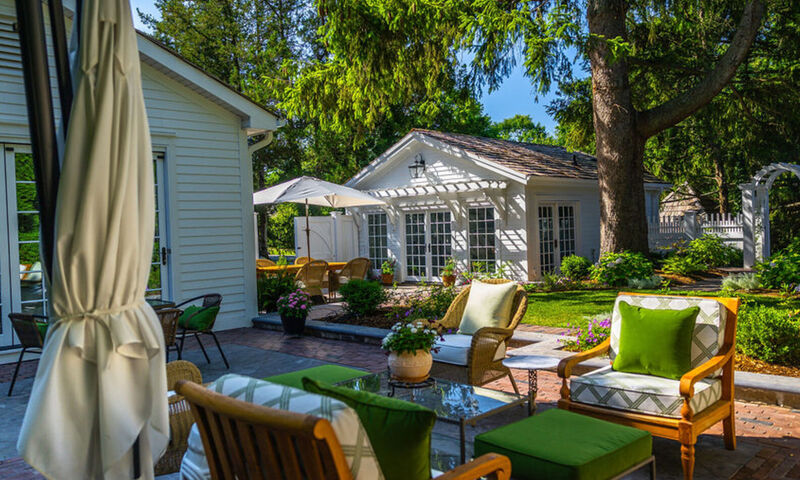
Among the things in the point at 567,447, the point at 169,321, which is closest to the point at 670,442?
the point at 567,447

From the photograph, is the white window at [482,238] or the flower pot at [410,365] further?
the white window at [482,238]

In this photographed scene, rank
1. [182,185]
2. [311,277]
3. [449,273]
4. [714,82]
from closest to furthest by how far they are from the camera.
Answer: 1. [182,185]
2. [311,277]
3. [714,82]
4. [449,273]

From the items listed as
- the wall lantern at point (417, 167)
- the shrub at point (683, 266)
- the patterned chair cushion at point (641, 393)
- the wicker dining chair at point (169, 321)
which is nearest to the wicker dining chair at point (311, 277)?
the wall lantern at point (417, 167)

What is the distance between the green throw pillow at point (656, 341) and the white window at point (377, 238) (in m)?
13.1

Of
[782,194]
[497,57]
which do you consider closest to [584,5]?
[497,57]

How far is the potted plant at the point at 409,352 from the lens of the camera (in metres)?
4.20

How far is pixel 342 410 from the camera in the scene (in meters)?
1.96

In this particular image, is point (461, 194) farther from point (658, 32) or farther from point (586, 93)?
point (658, 32)

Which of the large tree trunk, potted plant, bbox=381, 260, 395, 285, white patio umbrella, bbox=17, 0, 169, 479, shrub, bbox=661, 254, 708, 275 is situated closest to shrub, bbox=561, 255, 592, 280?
the large tree trunk

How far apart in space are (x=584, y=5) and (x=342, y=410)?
12846 mm

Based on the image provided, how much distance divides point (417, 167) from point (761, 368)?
11514 mm

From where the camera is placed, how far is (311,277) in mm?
12086

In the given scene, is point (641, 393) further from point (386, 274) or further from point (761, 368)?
point (386, 274)

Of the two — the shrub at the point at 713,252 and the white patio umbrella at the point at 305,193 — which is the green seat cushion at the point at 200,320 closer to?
the white patio umbrella at the point at 305,193
